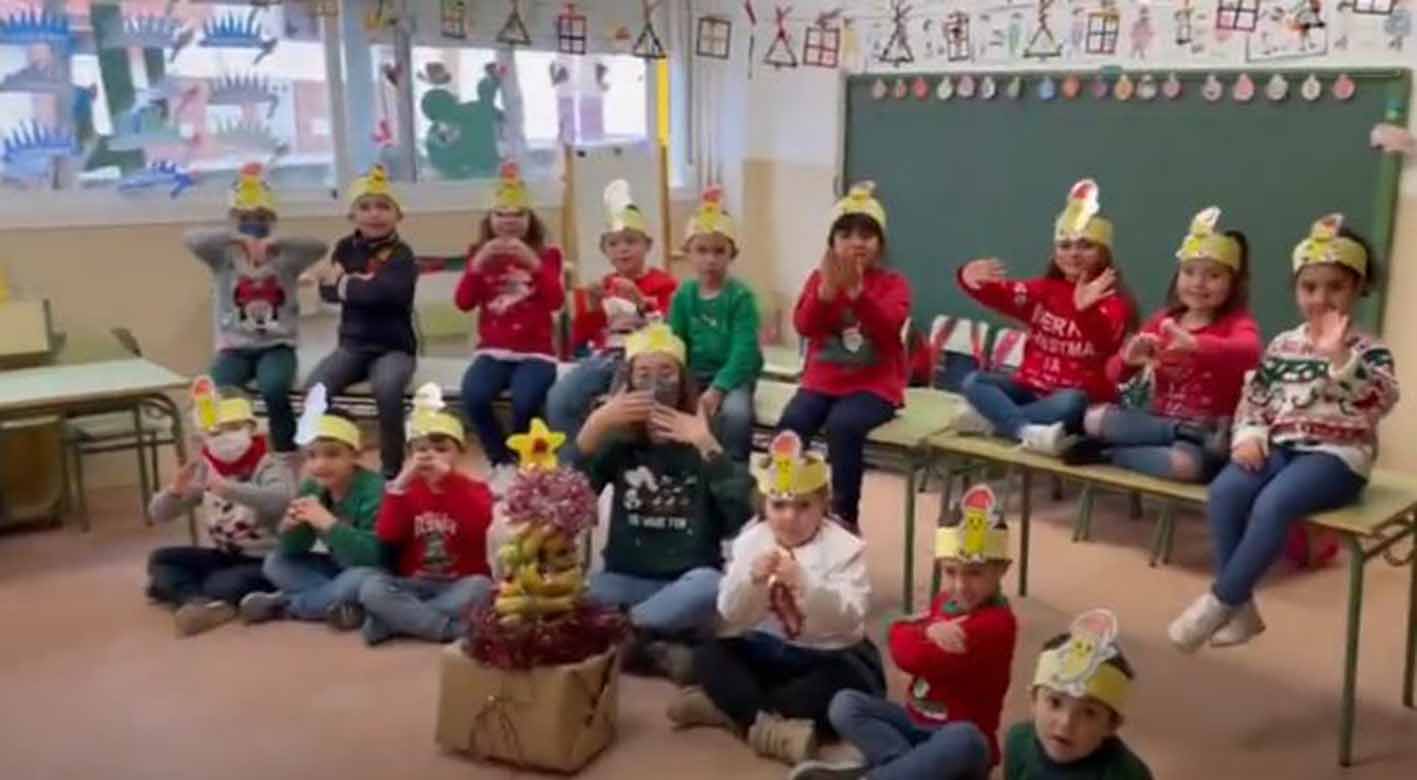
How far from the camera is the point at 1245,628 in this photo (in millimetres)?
3010

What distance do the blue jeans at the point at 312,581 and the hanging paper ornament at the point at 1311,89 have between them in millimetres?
2989

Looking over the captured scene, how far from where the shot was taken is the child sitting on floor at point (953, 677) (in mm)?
2479

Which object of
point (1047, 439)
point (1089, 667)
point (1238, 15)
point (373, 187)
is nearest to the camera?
point (1089, 667)

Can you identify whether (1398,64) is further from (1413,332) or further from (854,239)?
(854,239)

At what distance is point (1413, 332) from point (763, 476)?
2.34 metres

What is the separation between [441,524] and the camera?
3.44 m

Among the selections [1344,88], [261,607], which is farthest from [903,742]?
[1344,88]

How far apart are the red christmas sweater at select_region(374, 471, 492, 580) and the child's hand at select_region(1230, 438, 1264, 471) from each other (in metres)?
1.73

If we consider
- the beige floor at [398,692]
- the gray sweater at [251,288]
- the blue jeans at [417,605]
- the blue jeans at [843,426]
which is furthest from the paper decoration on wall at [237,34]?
the blue jeans at [843,426]

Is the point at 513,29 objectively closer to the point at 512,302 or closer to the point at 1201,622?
the point at 512,302

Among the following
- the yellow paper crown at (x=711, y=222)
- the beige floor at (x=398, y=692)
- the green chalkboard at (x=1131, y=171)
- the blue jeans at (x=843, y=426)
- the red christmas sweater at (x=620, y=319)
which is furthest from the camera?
the red christmas sweater at (x=620, y=319)

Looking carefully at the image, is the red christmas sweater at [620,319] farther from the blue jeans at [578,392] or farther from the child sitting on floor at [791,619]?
the child sitting on floor at [791,619]

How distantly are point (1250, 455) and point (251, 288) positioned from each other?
10.3 feet

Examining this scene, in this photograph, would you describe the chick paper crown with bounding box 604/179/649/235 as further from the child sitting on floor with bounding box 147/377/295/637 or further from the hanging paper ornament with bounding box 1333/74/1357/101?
the hanging paper ornament with bounding box 1333/74/1357/101
